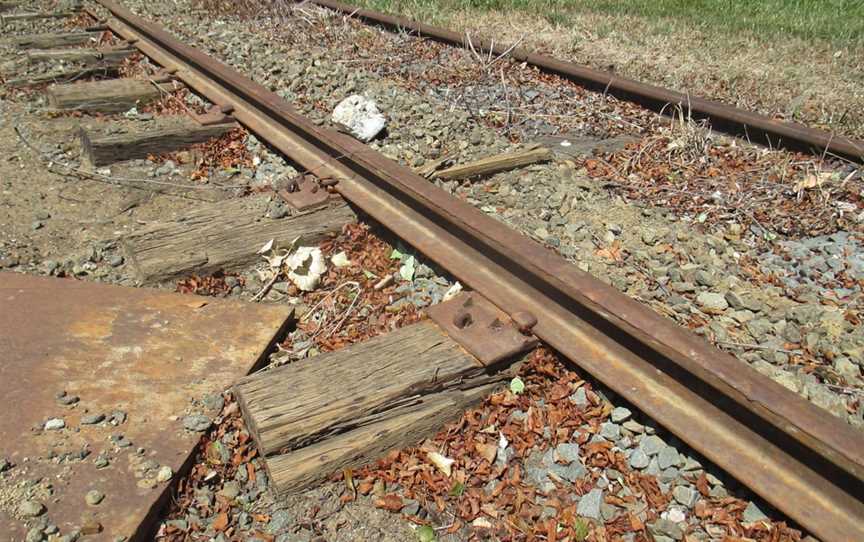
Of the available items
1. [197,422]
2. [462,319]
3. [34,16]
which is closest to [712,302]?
[462,319]

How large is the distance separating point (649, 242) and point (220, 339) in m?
1.74

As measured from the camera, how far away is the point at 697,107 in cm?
446

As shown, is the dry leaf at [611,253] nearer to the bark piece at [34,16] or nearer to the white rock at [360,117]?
the white rock at [360,117]

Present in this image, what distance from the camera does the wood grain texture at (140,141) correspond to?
383 cm

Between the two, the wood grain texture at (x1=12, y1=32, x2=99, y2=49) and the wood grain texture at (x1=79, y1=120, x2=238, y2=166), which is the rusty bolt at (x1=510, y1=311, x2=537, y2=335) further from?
the wood grain texture at (x1=12, y1=32, x2=99, y2=49)

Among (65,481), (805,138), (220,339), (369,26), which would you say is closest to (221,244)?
(220,339)

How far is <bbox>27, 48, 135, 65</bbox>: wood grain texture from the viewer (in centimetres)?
575

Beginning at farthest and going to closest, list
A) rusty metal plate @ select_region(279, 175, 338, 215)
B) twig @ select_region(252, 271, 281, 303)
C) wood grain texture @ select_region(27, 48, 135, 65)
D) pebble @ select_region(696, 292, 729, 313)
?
1. wood grain texture @ select_region(27, 48, 135, 65)
2. rusty metal plate @ select_region(279, 175, 338, 215)
3. twig @ select_region(252, 271, 281, 303)
4. pebble @ select_region(696, 292, 729, 313)

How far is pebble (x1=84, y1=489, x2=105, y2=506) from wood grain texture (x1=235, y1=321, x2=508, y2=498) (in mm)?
392

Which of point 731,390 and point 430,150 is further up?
point 731,390

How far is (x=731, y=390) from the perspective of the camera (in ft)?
6.31

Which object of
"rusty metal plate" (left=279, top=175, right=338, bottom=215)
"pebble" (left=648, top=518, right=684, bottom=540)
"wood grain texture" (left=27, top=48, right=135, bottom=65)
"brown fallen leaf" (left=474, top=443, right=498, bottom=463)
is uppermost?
"rusty metal plate" (left=279, top=175, right=338, bottom=215)

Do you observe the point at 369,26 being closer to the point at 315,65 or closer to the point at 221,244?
the point at 315,65

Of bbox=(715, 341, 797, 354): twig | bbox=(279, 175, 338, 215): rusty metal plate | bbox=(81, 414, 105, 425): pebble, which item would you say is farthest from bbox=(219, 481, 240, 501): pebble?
bbox=(715, 341, 797, 354): twig
